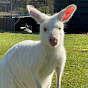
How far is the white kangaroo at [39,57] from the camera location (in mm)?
2750

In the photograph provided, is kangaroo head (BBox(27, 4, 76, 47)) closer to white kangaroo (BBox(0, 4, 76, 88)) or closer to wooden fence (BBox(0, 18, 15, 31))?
white kangaroo (BBox(0, 4, 76, 88))

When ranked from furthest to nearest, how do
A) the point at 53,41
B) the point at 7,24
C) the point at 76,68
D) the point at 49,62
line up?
1. the point at 7,24
2. the point at 76,68
3. the point at 49,62
4. the point at 53,41

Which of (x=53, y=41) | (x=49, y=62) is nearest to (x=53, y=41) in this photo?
(x=53, y=41)

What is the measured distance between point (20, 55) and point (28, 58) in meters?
0.16

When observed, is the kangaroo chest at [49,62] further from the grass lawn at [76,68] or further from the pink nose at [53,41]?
the grass lawn at [76,68]

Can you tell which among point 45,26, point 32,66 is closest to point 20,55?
point 32,66

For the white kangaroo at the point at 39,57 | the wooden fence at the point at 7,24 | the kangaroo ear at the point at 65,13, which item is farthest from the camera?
the wooden fence at the point at 7,24

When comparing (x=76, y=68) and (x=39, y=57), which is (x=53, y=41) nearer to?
(x=39, y=57)

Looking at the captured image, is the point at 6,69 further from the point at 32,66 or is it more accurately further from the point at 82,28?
the point at 82,28

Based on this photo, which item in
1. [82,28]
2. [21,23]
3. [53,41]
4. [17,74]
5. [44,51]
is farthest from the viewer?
[21,23]

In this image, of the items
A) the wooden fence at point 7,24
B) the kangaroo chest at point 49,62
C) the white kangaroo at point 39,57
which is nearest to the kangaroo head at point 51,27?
the white kangaroo at point 39,57

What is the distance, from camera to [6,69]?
3.22 m

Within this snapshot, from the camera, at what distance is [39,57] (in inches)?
115

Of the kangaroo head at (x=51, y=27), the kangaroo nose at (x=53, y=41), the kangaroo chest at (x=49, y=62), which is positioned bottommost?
the kangaroo chest at (x=49, y=62)
